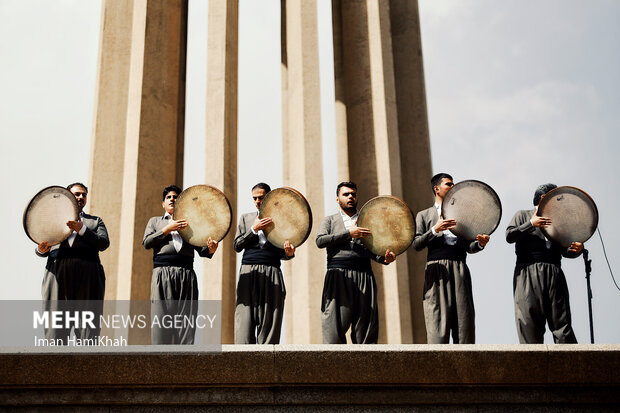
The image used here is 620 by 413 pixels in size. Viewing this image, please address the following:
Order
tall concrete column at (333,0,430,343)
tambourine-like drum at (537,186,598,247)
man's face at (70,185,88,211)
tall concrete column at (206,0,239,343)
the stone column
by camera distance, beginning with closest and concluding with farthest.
→ tambourine-like drum at (537,186,598,247) → man's face at (70,185,88,211) → the stone column → tall concrete column at (206,0,239,343) → tall concrete column at (333,0,430,343)

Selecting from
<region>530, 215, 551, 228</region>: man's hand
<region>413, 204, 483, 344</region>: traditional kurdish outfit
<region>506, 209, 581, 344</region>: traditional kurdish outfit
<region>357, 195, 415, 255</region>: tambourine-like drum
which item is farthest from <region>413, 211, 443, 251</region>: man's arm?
<region>530, 215, 551, 228</region>: man's hand

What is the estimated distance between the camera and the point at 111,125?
10.8 metres

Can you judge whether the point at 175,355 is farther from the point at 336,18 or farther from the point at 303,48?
the point at 336,18

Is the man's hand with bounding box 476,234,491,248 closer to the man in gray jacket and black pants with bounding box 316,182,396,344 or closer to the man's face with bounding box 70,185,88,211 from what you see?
the man in gray jacket and black pants with bounding box 316,182,396,344

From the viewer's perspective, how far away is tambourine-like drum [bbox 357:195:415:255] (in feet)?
22.1

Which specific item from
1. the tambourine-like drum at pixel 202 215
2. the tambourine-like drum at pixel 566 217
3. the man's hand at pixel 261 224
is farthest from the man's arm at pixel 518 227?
the tambourine-like drum at pixel 202 215

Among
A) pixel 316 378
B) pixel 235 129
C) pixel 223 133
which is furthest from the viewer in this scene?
pixel 235 129

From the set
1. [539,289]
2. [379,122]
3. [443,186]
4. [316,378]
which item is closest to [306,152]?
[379,122]

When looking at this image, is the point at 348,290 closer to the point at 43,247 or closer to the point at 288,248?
the point at 288,248

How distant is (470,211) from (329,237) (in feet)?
4.62

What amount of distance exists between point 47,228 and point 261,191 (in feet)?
7.03


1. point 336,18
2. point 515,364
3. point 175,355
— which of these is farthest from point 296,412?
point 336,18

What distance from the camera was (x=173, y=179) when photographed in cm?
1099

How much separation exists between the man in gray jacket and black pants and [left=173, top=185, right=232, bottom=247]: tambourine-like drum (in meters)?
1.00
